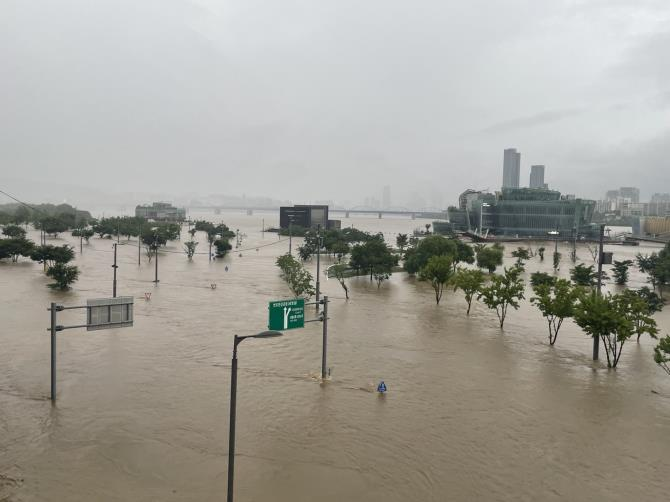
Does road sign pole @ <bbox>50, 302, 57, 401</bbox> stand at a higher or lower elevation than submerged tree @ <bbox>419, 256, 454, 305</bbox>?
lower

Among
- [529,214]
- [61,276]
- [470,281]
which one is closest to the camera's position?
[470,281]

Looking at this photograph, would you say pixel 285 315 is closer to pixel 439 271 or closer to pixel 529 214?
pixel 439 271

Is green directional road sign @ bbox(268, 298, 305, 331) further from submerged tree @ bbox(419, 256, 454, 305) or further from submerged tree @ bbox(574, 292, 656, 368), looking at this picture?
submerged tree @ bbox(419, 256, 454, 305)

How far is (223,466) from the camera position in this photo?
15.1 meters

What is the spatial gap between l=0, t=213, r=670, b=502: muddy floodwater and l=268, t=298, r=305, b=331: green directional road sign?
10.1 ft

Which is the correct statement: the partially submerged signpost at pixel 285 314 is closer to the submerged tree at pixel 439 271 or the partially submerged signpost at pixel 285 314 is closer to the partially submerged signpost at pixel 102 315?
the partially submerged signpost at pixel 102 315

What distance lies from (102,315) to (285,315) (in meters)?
7.09

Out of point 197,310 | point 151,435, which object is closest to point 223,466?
point 151,435

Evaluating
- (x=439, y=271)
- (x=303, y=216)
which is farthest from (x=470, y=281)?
(x=303, y=216)

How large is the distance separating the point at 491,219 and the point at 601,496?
16898cm

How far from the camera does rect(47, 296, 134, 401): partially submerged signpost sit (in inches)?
750

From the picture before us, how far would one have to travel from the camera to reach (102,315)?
19.5m

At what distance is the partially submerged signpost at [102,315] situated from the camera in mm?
19047

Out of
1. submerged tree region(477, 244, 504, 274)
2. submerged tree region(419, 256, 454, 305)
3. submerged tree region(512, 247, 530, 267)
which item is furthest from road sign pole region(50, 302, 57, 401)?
submerged tree region(512, 247, 530, 267)
